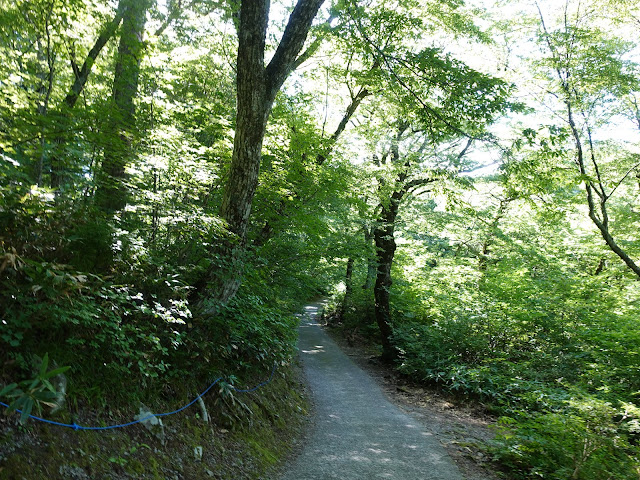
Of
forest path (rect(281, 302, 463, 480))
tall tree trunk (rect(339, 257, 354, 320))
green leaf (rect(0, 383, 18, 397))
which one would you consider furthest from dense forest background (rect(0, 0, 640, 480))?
tall tree trunk (rect(339, 257, 354, 320))

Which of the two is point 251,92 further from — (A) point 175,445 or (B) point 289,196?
(A) point 175,445

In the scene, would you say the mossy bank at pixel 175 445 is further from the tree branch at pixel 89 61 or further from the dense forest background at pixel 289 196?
the tree branch at pixel 89 61

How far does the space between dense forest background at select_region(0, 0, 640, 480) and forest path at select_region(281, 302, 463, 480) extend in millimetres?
1090

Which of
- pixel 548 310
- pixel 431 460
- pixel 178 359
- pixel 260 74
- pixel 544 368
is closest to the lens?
pixel 178 359

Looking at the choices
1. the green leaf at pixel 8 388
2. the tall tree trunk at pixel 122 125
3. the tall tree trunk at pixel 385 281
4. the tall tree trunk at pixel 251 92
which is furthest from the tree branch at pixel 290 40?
the tall tree trunk at pixel 385 281

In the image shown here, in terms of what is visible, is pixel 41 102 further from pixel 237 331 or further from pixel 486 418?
pixel 486 418

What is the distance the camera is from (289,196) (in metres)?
7.04

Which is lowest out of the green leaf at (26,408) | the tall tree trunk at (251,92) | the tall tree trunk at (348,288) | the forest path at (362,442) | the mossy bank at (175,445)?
the forest path at (362,442)

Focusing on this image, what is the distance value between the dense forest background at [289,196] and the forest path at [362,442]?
3.57 ft

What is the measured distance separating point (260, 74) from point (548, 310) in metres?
8.80

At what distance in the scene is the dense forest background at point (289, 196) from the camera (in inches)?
136

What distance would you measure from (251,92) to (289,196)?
7.72ft

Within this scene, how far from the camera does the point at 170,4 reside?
789 centimetres

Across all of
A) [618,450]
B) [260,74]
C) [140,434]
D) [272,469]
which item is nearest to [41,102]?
[260,74]
